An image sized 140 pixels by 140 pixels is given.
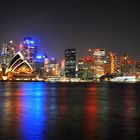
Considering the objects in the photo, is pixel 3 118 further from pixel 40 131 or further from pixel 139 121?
pixel 139 121

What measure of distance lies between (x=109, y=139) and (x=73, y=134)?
2.33m

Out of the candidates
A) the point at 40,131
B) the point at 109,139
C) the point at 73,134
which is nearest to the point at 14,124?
the point at 40,131

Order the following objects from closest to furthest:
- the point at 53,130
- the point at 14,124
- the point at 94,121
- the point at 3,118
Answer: the point at 53,130 → the point at 14,124 → the point at 94,121 → the point at 3,118

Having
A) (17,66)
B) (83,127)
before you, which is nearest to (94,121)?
(83,127)

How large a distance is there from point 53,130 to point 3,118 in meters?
7.61

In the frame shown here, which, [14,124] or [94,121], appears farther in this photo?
[94,121]

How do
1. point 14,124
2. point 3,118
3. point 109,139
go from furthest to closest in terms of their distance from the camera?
point 3,118 < point 14,124 < point 109,139

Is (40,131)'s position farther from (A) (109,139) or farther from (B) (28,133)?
(A) (109,139)

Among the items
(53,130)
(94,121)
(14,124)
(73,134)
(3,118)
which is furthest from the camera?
(3,118)

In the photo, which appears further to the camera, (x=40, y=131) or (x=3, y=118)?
(x=3, y=118)

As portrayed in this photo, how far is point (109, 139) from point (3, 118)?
11954mm

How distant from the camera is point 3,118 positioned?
31047 millimetres

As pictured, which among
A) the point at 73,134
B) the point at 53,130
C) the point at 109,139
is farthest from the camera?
the point at 53,130

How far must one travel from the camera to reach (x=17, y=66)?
623 feet
